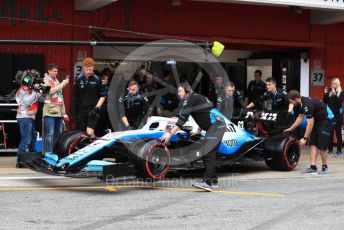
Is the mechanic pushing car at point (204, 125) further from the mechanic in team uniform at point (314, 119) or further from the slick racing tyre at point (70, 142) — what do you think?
the mechanic in team uniform at point (314, 119)

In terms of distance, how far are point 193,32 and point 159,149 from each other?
7.91 metres

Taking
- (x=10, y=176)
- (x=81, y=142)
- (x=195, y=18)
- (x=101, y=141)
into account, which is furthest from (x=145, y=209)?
(x=195, y=18)

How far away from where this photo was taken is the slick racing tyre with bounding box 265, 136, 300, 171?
12.4m

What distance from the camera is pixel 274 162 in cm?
1262

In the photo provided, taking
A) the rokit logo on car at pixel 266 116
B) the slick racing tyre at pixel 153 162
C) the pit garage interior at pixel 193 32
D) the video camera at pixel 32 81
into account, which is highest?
the pit garage interior at pixel 193 32

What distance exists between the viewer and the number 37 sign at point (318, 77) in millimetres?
19750

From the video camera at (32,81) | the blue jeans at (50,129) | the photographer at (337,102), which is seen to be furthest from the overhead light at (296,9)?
the video camera at (32,81)

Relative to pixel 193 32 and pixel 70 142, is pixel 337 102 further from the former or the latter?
pixel 70 142

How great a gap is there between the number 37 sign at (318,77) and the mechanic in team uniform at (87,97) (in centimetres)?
897

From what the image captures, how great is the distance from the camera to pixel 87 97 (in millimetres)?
12750

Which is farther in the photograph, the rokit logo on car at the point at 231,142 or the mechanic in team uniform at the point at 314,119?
the mechanic in team uniform at the point at 314,119

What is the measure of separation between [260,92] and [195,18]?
2714 millimetres

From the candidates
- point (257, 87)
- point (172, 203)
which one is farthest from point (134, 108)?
point (257, 87)

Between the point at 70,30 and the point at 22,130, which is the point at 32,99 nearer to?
the point at 22,130
